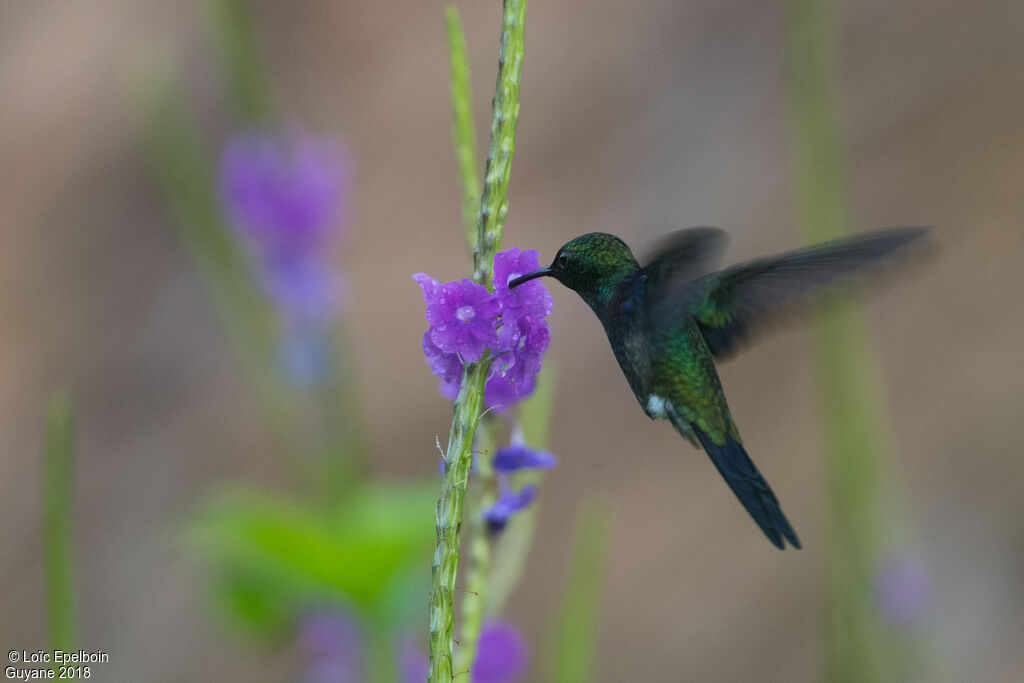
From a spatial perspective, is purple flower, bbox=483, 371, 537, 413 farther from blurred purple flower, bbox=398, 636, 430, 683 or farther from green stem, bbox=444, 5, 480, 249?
blurred purple flower, bbox=398, 636, 430, 683

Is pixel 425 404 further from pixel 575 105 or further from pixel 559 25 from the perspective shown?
pixel 559 25

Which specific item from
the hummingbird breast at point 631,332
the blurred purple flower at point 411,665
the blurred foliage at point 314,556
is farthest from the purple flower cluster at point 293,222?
the hummingbird breast at point 631,332

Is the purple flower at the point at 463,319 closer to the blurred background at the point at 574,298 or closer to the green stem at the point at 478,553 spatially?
the green stem at the point at 478,553

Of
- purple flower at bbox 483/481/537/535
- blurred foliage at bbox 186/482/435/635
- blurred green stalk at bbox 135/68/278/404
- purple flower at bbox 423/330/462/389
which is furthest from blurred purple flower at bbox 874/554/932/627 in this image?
purple flower at bbox 423/330/462/389

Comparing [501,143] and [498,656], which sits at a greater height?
[501,143]

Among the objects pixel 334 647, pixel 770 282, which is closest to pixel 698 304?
pixel 770 282

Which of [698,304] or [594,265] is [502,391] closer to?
[594,265]
